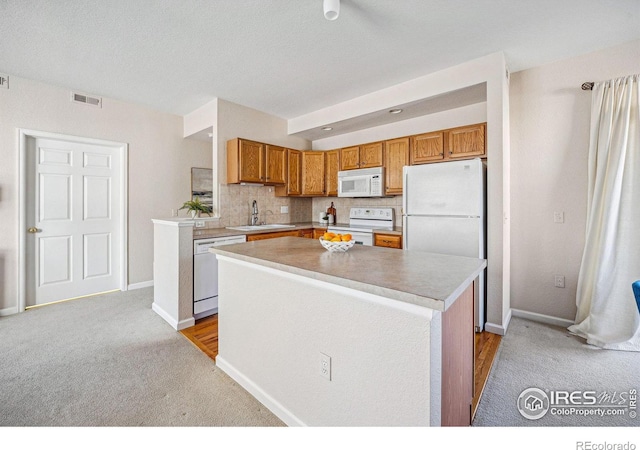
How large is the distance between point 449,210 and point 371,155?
1.53m

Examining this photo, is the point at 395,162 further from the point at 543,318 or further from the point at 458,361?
the point at 458,361

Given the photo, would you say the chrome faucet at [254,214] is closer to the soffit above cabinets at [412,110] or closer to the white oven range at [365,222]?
the white oven range at [365,222]

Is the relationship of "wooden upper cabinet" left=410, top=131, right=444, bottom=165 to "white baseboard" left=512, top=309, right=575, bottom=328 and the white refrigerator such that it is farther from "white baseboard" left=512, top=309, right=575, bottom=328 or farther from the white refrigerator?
"white baseboard" left=512, top=309, right=575, bottom=328

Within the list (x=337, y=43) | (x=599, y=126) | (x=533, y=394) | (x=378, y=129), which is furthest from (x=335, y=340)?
(x=378, y=129)

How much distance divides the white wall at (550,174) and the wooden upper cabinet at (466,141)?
15.7 inches

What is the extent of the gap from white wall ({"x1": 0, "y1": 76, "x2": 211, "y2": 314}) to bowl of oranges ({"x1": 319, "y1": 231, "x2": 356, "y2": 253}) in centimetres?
350

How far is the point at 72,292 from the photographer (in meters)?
3.56

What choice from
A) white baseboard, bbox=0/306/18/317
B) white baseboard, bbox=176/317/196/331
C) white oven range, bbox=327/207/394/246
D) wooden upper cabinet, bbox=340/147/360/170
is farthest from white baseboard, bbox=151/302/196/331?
wooden upper cabinet, bbox=340/147/360/170

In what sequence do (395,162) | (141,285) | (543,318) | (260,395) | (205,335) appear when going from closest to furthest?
(260,395), (205,335), (543,318), (395,162), (141,285)

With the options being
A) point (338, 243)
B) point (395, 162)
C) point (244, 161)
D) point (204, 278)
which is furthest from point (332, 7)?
point (204, 278)

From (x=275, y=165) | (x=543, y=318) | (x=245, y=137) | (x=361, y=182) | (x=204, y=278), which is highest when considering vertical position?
(x=245, y=137)

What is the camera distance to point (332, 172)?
14.5ft

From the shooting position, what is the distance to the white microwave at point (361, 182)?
379 centimetres

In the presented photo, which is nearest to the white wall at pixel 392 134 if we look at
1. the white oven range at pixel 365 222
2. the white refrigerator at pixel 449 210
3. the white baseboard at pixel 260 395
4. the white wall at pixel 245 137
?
the white oven range at pixel 365 222
